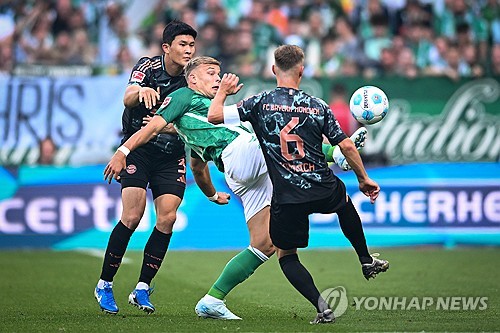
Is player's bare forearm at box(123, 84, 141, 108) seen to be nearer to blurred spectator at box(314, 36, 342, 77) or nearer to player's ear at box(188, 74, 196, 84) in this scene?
player's ear at box(188, 74, 196, 84)

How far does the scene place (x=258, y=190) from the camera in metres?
8.37

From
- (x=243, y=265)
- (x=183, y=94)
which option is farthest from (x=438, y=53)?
(x=243, y=265)

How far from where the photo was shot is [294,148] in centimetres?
766

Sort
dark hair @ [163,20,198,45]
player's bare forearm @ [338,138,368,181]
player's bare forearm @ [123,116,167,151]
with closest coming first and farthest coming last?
1. player's bare forearm @ [338,138,368,181]
2. player's bare forearm @ [123,116,167,151]
3. dark hair @ [163,20,198,45]

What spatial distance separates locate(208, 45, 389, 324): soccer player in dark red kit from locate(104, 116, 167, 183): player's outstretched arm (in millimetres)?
671

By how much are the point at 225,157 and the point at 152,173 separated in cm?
106

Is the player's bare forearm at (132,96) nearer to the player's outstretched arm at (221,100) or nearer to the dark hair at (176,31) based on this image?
the dark hair at (176,31)

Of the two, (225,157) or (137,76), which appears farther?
(137,76)

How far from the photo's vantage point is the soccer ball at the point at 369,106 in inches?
320

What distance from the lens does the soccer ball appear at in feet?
26.7

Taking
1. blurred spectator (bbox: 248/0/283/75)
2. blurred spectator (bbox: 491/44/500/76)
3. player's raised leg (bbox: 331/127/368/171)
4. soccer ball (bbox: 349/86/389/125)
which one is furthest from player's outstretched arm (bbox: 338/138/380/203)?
blurred spectator (bbox: 491/44/500/76)

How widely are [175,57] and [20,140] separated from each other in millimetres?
8567

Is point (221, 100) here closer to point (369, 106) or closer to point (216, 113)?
point (216, 113)

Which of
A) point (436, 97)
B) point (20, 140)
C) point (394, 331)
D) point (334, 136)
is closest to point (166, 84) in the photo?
point (334, 136)
